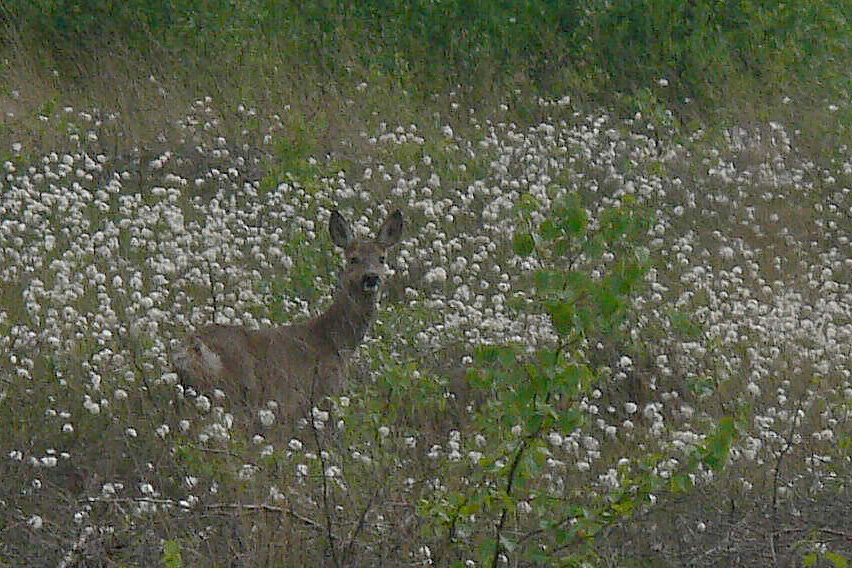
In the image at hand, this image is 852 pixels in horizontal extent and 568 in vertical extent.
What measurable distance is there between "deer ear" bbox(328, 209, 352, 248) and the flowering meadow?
0.57 meters

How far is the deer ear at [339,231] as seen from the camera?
9.72 meters

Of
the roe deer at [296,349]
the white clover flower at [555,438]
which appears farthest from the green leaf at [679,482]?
the roe deer at [296,349]

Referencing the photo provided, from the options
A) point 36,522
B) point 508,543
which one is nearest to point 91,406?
point 36,522

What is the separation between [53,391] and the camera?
8219 mm

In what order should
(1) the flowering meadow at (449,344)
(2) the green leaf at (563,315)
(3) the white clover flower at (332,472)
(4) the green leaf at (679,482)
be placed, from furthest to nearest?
(3) the white clover flower at (332,472)
(1) the flowering meadow at (449,344)
(4) the green leaf at (679,482)
(2) the green leaf at (563,315)

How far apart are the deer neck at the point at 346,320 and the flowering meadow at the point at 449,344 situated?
0.18m

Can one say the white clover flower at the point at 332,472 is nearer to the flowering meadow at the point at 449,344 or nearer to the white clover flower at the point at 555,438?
the flowering meadow at the point at 449,344

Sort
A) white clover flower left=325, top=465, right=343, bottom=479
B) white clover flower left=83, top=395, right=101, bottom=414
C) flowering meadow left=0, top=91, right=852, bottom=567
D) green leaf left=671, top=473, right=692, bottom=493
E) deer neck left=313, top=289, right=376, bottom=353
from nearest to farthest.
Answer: green leaf left=671, top=473, right=692, bottom=493
flowering meadow left=0, top=91, right=852, bottom=567
white clover flower left=325, top=465, right=343, bottom=479
white clover flower left=83, top=395, right=101, bottom=414
deer neck left=313, top=289, right=376, bottom=353

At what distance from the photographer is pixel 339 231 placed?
9.78 m

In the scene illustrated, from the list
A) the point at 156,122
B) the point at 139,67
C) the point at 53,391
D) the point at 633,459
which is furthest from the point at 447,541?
the point at 139,67

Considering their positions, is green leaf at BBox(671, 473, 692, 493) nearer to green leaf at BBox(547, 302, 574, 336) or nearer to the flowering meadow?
the flowering meadow

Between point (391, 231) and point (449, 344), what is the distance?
31.6 inches

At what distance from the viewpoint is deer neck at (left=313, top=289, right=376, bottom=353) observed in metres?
9.24

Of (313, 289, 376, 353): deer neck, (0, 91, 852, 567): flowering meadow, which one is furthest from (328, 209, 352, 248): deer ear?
(0, 91, 852, 567): flowering meadow
